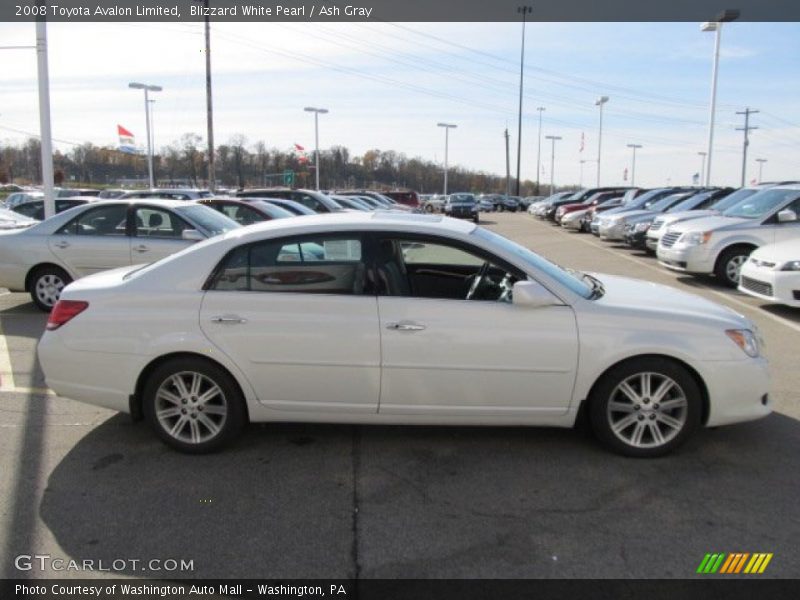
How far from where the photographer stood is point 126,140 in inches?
1516

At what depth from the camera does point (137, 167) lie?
3551 inches

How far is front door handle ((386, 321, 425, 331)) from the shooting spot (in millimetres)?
4012

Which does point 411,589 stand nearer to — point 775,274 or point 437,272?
point 437,272

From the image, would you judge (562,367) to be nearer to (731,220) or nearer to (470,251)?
(470,251)

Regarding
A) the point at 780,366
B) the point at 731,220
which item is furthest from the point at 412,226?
the point at 731,220

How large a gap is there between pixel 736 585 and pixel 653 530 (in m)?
0.49

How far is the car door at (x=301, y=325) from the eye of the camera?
159 inches

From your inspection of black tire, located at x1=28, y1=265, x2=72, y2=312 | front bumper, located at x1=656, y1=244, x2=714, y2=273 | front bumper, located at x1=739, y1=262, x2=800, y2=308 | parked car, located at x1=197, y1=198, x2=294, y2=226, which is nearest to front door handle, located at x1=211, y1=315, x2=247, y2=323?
black tire, located at x1=28, y1=265, x2=72, y2=312

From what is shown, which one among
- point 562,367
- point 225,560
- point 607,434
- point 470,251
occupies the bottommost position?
point 225,560

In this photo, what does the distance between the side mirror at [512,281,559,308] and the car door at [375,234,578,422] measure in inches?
2.3

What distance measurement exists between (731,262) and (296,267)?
955 centimetres

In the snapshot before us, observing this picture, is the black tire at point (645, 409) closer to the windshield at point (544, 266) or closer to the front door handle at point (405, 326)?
the windshield at point (544, 266)

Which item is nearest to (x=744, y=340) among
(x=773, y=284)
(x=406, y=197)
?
(x=773, y=284)

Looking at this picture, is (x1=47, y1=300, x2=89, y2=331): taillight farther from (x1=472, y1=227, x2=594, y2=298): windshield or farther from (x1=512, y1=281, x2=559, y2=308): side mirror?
(x1=512, y1=281, x2=559, y2=308): side mirror
